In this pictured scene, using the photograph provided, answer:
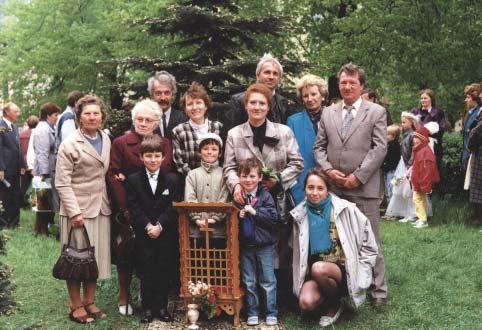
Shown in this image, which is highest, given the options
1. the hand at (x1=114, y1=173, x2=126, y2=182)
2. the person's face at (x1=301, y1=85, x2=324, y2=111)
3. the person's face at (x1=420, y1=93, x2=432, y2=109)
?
the person's face at (x1=420, y1=93, x2=432, y2=109)

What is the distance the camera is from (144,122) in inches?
251

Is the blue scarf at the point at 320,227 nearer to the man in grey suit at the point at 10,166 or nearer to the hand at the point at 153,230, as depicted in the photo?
the hand at the point at 153,230

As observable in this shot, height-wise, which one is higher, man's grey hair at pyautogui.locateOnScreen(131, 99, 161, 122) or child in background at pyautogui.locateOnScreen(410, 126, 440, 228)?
man's grey hair at pyautogui.locateOnScreen(131, 99, 161, 122)

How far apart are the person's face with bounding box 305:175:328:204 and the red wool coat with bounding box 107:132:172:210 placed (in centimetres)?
139

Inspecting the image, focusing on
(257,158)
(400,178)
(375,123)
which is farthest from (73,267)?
(400,178)

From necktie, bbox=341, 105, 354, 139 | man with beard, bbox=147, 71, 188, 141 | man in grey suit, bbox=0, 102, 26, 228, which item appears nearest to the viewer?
necktie, bbox=341, 105, 354, 139

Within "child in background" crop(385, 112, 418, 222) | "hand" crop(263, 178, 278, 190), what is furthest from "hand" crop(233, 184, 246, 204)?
"child in background" crop(385, 112, 418, 222)

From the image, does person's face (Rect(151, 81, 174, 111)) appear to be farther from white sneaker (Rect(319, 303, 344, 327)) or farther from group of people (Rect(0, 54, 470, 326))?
white sneaker (Rect(319, 303, 344, 327))

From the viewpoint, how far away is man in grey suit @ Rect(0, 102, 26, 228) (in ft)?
38.7

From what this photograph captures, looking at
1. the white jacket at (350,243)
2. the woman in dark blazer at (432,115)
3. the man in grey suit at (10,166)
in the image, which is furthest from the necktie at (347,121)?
the man in grey suit at (10,166)

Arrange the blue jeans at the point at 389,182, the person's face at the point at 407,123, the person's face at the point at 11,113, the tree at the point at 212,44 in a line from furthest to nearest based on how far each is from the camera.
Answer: the blue jeans at the point at 389,182 → the person's face at the point at 11,113 → the person's face at the point at 407,123 → the tree at the point at 212,44

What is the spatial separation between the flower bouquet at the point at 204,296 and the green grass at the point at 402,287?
64 centimetres

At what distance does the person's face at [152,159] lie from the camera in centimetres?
617

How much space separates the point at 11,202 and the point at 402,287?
779 centimetres
